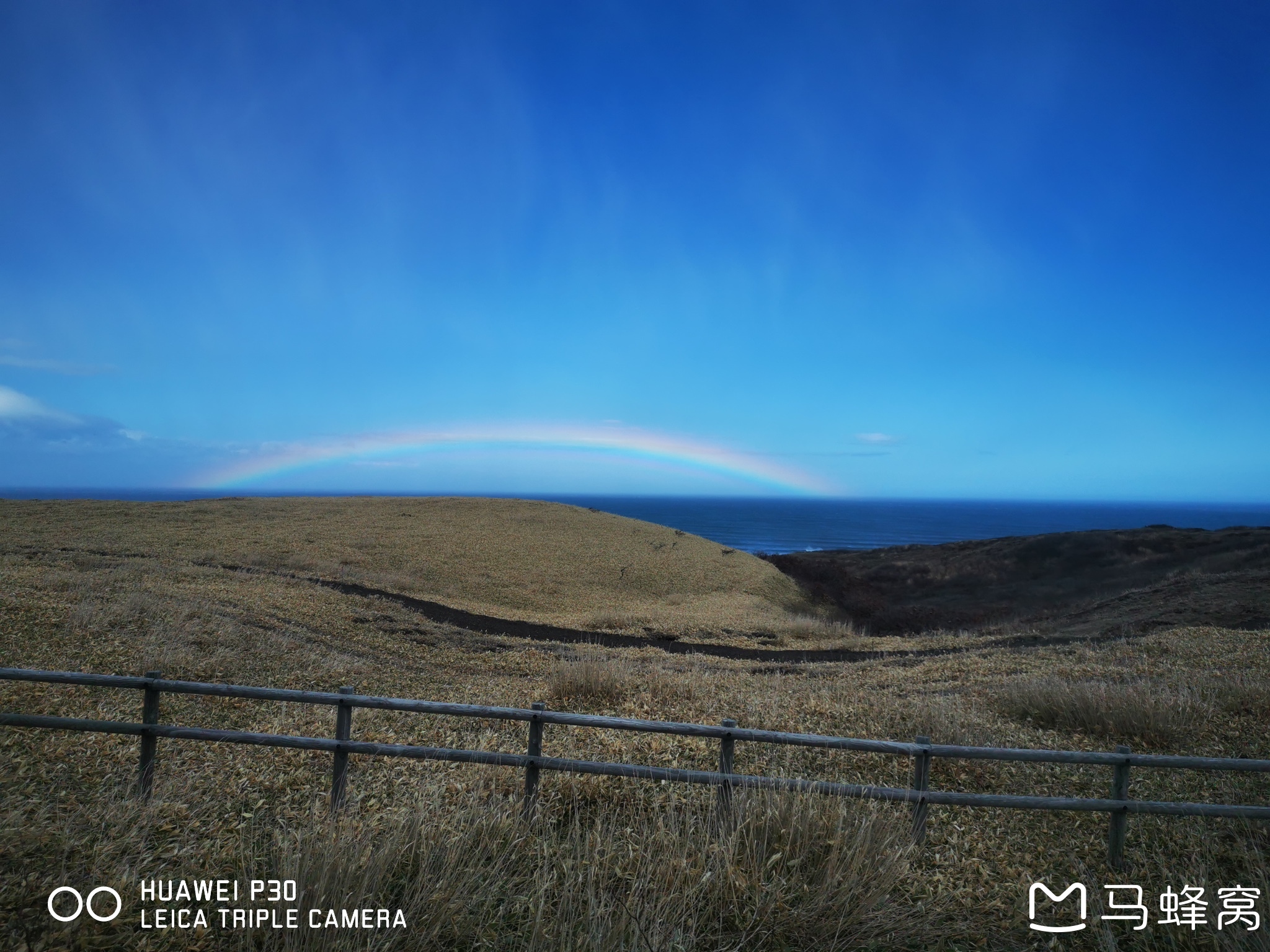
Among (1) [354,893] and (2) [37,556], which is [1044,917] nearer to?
(1) [354,893]

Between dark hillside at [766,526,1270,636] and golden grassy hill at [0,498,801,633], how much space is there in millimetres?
6128

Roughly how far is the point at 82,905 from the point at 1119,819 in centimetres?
720

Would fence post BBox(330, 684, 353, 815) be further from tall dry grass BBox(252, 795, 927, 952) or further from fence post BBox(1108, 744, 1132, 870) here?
fence post BBox(1108, 744, 1132, 870)

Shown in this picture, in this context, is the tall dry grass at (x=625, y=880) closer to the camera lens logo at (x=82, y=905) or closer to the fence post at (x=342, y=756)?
the camera lens logo at (x=82, y=905)

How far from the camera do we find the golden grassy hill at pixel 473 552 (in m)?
26.8

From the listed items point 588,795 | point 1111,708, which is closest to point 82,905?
point 588,795

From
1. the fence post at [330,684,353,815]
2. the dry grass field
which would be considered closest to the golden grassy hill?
the dry grass field

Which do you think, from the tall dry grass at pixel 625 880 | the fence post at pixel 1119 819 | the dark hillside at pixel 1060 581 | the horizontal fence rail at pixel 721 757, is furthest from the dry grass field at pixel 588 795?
the dark hillside at pixel 1060 581

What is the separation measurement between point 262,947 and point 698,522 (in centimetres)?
14169

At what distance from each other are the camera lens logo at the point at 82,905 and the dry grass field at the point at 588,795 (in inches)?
1.9

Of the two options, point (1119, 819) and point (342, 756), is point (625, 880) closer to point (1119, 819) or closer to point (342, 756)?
point (342, 756)

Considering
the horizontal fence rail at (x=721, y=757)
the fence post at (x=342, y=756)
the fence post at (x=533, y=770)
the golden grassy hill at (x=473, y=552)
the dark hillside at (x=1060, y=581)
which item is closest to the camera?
the horizontal fence rail at (x=721, y=757)

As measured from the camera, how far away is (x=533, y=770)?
5.59 m

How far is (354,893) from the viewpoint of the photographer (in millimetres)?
3955
